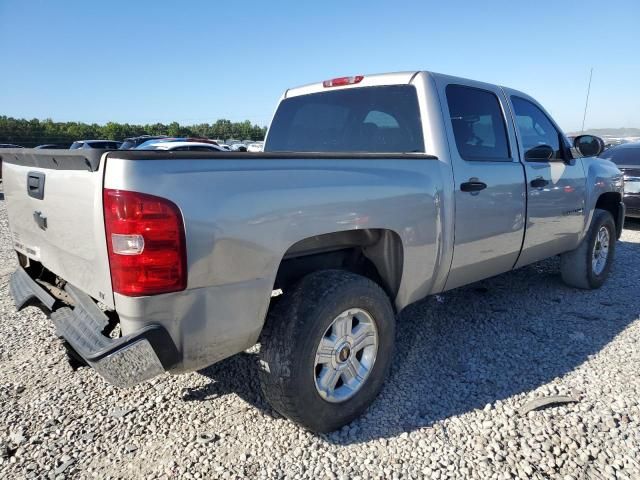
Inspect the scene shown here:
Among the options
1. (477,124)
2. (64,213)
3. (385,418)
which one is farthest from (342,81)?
(385,418)

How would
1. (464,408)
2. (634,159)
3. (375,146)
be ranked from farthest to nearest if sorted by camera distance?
(634,159)
(375,146)
(464,408)

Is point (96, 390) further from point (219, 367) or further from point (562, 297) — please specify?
point (562, 297)

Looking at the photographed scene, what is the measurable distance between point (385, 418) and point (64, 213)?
2000 millimetres

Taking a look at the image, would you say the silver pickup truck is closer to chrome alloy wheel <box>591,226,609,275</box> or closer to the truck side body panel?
the truck side body panel

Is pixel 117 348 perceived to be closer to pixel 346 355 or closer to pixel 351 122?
pixel 346 355

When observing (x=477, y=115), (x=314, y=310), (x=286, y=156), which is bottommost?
(x=314, y=310)

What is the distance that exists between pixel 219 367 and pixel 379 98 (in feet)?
7.30

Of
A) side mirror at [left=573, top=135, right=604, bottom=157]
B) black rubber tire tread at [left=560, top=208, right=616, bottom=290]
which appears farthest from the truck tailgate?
black rubber tire tread at [left=560, top=208, right=616, bottom=290]

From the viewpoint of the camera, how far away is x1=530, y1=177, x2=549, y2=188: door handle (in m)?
3.62

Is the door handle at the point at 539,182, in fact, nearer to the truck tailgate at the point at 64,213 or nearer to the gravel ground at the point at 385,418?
the gravel ground at the point at 385,418

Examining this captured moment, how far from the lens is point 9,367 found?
10.2ft

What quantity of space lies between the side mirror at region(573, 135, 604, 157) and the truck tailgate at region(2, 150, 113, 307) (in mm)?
4148

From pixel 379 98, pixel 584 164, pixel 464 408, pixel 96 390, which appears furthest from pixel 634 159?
pixel 96 390

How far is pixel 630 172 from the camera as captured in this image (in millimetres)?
8305
